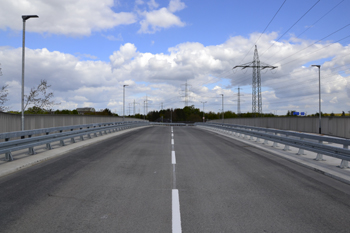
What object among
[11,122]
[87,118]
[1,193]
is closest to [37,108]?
[87,118]

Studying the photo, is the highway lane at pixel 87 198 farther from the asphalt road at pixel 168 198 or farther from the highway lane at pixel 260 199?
the highway lane at pixel 260 199

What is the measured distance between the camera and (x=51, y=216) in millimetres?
4293

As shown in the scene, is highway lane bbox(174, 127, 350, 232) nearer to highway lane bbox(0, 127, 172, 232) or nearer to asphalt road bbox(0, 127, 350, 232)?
asphalt road bbox(0, 127, 350, 232)

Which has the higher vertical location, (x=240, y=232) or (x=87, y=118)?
(x=87, y=118)

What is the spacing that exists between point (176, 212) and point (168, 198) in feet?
2.53

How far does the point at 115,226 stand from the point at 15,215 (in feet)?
5.74

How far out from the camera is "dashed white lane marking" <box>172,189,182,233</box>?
383 centimetres

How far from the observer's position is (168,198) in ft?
17.1

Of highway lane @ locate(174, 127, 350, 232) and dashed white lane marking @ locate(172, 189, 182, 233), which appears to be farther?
highway lane @ locate(174, 127, 350, 232)

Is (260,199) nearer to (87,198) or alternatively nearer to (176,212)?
(176,212)

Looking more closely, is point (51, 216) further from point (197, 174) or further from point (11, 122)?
point (11, 122)

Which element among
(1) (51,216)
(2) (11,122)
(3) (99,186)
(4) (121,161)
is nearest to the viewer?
(1) (51,216)

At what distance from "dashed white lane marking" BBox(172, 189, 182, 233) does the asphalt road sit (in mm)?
63

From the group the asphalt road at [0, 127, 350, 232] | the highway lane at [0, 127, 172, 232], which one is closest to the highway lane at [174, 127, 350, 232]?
the asphalt road at [0, 127, 350, 232]
